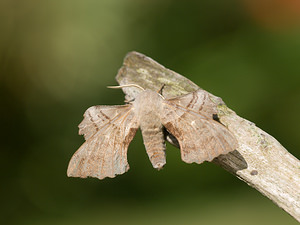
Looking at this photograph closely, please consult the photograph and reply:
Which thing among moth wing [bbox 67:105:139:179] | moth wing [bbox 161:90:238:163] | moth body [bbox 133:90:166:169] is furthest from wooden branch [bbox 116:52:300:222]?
moth wing [bbox 67:105:139:179]

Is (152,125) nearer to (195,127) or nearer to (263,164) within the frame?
(195,127)

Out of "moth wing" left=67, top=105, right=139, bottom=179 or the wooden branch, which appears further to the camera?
"moth wing" left=67, top=105, right=139, bottom=179

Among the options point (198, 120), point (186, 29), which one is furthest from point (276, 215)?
point (186, 29)

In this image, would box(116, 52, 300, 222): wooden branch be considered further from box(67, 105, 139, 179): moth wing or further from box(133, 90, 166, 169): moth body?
box(67, 105, 139, 179): moth wing

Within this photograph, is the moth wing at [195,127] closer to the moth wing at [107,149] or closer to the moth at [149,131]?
the moth at [149,131]

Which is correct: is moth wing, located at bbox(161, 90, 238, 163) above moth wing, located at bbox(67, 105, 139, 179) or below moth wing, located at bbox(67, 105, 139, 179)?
above

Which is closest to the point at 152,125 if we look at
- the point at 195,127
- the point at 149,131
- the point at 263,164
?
the point at 149,131

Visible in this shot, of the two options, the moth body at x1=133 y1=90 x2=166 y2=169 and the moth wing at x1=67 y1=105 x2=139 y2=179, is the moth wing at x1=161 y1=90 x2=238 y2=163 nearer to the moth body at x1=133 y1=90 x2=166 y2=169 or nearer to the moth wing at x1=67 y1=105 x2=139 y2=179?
the moth body at x1=133 y1=90 x2=166 y2=169

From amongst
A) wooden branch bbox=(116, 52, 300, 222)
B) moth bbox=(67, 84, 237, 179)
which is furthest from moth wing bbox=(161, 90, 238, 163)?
wooden branch bbox=(116, 52, 300, 222)
